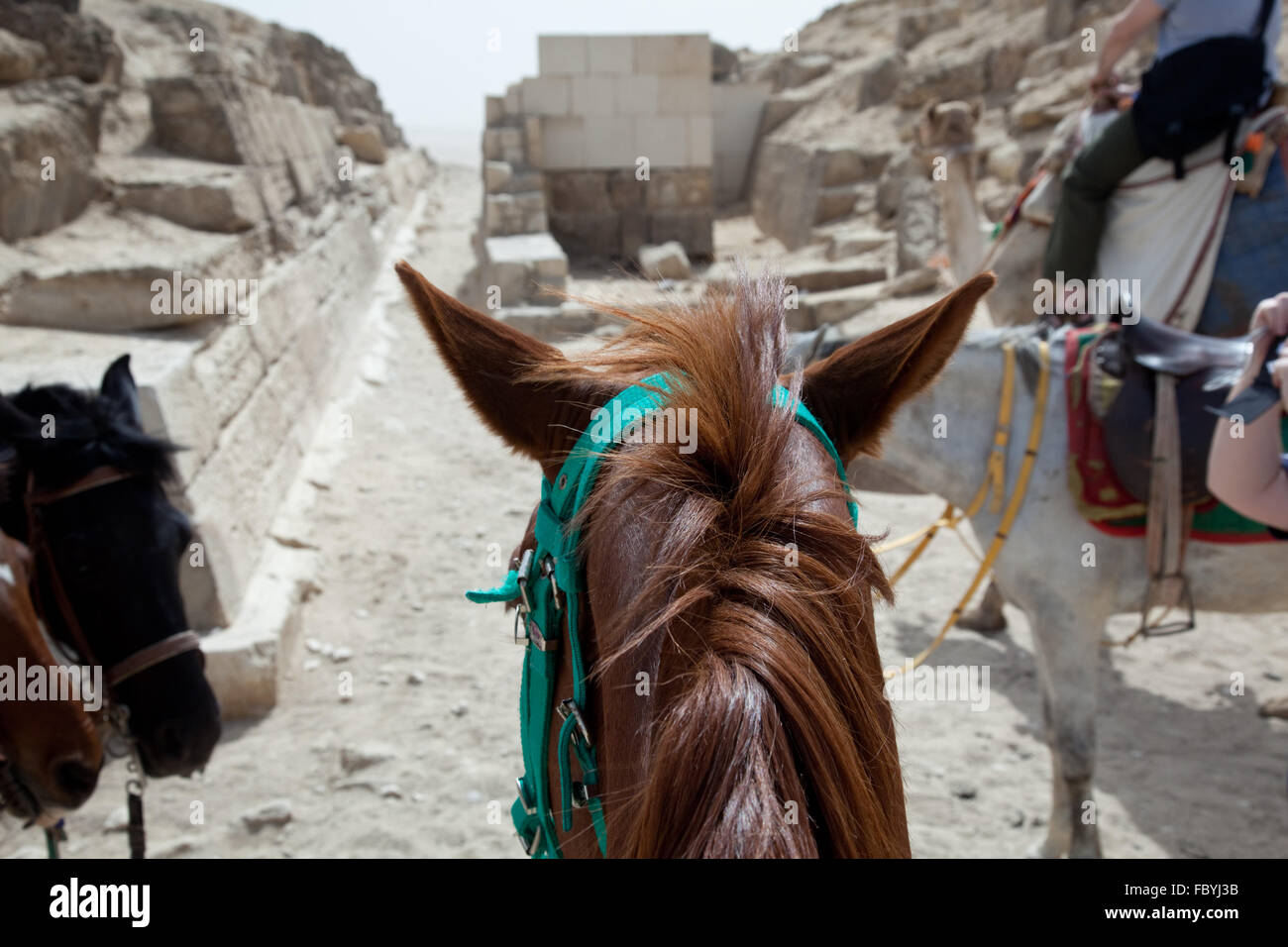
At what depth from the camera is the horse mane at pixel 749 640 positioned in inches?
31.2

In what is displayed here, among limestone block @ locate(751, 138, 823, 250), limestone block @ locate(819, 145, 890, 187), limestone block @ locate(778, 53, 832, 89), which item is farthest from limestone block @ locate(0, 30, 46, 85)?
limestone block @ locate(778, 53, 832, 89)

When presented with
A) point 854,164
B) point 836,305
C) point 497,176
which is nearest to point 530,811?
point 836,305

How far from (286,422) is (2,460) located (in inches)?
167

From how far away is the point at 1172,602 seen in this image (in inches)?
120

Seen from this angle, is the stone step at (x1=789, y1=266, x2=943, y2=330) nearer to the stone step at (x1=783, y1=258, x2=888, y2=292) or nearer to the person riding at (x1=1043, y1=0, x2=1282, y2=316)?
the stone step at (x1=783, y1=258, x2=888, y2=292)

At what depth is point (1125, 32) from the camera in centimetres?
449

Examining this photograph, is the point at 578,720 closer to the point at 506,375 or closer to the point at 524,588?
the point at 524,588

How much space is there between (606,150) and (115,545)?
1025 centimetres

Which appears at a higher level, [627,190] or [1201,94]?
[627,190]

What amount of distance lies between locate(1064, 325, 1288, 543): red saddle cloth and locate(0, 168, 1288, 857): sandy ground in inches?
50.9

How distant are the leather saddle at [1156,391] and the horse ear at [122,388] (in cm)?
321

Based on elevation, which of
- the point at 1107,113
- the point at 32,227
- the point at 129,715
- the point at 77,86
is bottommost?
the point at 129,715
